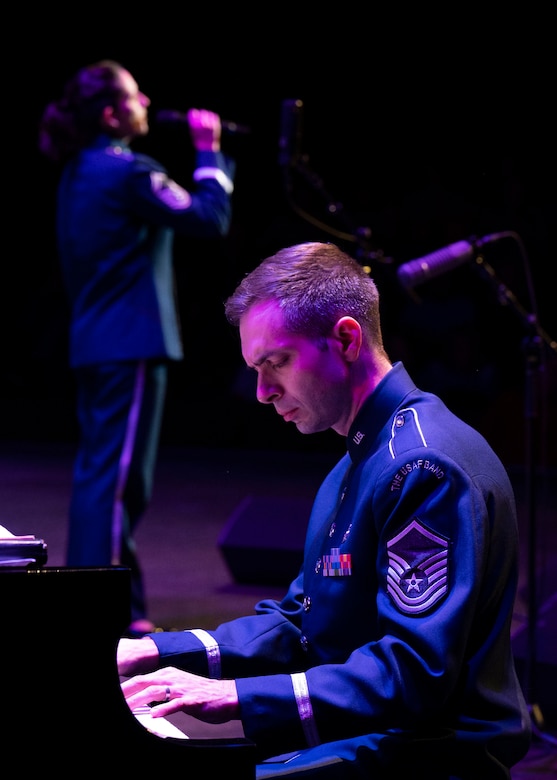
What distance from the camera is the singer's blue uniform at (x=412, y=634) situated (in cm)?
145

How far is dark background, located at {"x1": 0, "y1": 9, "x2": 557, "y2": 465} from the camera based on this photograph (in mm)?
7555

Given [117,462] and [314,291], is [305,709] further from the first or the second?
[117,462]

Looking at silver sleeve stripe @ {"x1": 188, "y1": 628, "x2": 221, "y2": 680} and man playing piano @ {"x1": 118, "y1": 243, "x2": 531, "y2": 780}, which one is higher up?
man playing piano @ {"x1": 118, "y1": 243, "x2": 531, "y2": 780}

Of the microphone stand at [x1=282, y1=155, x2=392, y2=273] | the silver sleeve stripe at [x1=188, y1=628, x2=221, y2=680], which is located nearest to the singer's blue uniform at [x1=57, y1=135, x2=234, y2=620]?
the microphone stand at [x1=282, y1=155, x2=392, y2=273]

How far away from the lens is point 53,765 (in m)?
1.30

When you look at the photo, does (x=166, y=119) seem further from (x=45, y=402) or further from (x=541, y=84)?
(x=45, y=402)

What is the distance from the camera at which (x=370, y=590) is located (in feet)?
5.25

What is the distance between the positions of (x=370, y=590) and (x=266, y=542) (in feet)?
10.4

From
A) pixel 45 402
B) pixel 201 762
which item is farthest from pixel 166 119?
pixel 45 402

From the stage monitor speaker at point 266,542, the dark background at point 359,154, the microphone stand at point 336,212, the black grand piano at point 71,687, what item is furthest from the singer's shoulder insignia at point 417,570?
the dark background at point 359,154

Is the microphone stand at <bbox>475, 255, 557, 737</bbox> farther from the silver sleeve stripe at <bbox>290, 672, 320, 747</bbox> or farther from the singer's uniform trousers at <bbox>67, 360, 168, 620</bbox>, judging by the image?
the silver sleeve stripe at <bbox>290, 672, 320, 747</bbox>

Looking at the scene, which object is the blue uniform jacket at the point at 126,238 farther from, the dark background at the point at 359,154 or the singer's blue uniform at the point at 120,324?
the dark background at the point at 359,154

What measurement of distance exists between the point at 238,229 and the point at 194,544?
11.1 ft

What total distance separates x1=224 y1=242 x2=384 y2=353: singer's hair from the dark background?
5478 millimetres
